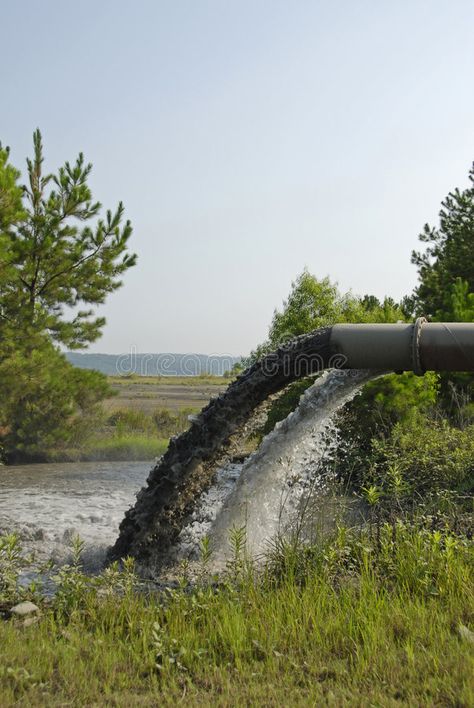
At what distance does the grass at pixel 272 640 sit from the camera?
331cm

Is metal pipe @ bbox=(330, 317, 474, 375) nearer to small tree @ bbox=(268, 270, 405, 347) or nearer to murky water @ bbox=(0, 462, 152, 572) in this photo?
murky water @ bbox=(0, 462, 152, 572)

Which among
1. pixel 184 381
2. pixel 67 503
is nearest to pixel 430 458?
pixel 67 503

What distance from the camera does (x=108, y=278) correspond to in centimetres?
1499

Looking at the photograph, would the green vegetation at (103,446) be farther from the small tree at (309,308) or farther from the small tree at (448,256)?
the small tree at (448,256)

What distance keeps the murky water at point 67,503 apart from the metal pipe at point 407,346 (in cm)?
279

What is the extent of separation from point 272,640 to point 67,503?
596cm

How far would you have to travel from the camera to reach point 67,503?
9.30 metres

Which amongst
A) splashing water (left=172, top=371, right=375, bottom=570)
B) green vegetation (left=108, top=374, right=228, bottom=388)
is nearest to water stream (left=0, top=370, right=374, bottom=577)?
splashing water (left=172, top=371, right=375, bottom=570)

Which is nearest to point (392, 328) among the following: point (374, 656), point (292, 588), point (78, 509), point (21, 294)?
point (292, 588)

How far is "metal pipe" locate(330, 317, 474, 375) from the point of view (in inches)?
225

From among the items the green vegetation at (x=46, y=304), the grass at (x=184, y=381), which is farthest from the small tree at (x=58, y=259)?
the grass at (x=184, y=381)

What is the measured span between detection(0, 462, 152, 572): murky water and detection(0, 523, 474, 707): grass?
6.36 feet

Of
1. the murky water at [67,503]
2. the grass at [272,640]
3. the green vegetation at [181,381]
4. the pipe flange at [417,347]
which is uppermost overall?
the pipe flange at [417,347]

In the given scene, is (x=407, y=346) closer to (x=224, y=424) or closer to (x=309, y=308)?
(x=224, y=424)
